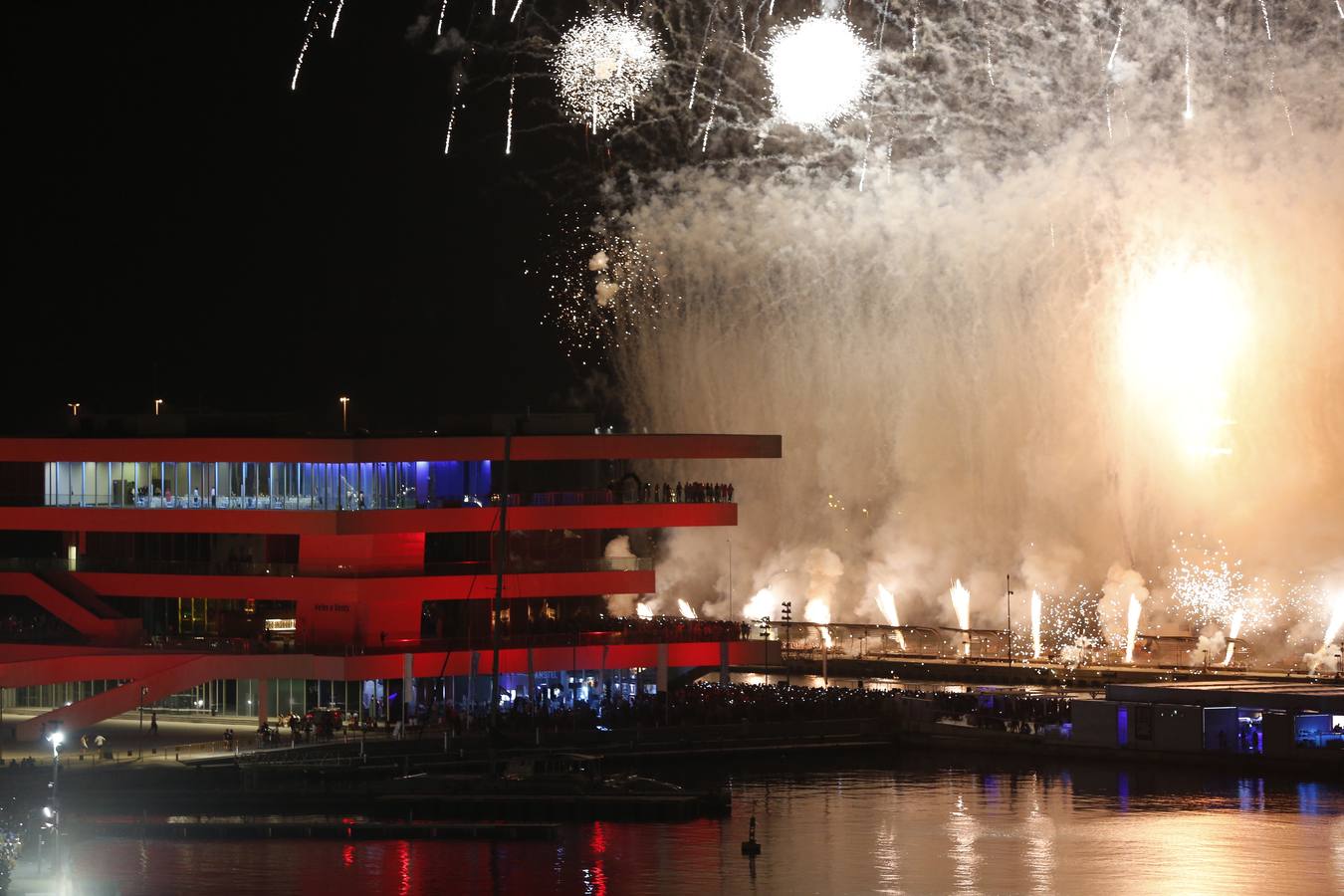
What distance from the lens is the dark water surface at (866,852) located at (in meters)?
52.0

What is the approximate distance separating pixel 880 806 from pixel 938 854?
305 inches

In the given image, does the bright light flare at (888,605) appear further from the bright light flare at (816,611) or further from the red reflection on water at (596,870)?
the red reflection on water at (596,870)

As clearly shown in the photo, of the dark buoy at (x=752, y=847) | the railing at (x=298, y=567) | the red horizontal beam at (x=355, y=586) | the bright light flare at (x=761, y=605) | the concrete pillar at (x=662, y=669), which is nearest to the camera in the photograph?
the dark buoy at (x=752, y=847)

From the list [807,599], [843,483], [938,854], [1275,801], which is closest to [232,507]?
[938,854]

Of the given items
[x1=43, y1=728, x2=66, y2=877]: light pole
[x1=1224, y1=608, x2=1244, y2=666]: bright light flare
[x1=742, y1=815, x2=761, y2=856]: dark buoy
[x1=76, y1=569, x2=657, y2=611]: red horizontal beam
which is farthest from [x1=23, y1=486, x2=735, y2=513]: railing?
[x1=1224, y1=608, x2=1244, y2=666]: bright light flare

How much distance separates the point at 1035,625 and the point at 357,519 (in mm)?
41594

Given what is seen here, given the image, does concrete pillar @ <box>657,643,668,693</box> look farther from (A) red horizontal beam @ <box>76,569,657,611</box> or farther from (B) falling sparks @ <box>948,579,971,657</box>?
(B) falling sparks @ <box>948,579,971,657</box>

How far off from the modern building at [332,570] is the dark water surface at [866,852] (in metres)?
9.49

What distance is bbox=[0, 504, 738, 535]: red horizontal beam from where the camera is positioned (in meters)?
72.4

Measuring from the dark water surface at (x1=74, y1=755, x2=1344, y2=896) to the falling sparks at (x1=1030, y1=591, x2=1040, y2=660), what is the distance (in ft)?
109

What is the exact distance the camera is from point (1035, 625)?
10338 centimetres

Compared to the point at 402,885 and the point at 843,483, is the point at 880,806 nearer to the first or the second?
the point at 402,885

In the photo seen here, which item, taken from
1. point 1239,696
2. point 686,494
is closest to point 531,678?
point 686,494

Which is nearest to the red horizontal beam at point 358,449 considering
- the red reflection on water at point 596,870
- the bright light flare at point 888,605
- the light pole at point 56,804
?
the light pole at point 56,804
